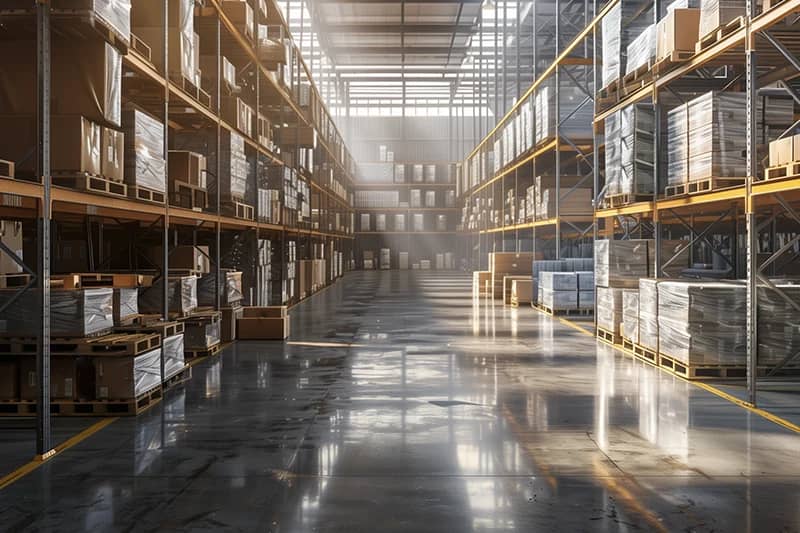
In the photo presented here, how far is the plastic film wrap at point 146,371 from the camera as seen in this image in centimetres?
550

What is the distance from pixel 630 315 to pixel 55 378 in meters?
6.36

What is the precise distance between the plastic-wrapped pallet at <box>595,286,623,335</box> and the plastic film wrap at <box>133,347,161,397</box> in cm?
582

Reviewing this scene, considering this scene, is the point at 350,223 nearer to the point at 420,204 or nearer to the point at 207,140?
the point at 420,204

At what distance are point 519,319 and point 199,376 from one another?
678 cm

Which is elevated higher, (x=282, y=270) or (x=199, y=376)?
(x=282, y=270)

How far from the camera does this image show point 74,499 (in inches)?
142

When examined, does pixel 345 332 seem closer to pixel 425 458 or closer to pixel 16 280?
pixel 16 280

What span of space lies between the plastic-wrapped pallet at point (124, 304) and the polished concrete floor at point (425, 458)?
2.78 ft

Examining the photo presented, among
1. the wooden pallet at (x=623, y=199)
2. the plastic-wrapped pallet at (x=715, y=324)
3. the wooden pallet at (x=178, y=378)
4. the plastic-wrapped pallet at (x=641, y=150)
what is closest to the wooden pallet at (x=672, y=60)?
the plastic-wrapped pallet at (x=641, y=150)

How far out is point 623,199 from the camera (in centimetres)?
967

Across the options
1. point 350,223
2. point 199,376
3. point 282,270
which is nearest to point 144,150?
point 199,376

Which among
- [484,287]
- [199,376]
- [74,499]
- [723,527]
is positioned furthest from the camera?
[484,287]

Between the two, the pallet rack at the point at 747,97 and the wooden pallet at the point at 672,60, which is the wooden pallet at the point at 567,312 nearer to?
the pallet rack at the point at 747,97

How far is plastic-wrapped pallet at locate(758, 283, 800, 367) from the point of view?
678cm
